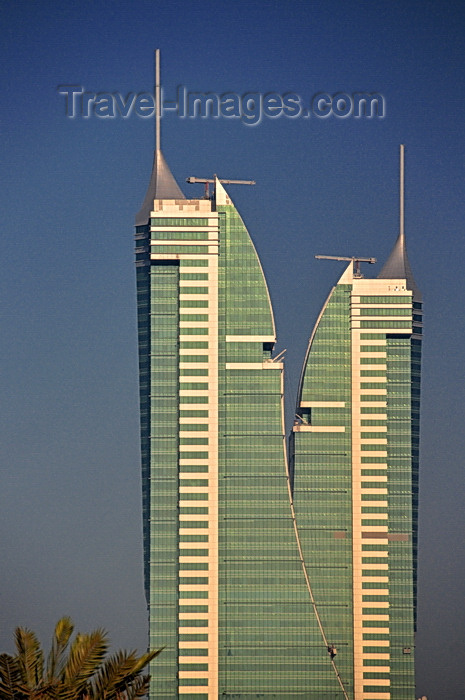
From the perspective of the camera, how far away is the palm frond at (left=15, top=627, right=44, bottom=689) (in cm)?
11781

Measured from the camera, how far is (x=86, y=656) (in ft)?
386

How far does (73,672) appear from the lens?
117 m

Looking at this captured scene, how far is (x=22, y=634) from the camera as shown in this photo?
389 feet

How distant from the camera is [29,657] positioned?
388 feet

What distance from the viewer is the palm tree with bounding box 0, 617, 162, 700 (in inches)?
4528

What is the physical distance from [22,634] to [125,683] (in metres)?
7.24

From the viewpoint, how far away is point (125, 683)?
118 meters

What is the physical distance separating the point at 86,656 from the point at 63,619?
3554 millimetres

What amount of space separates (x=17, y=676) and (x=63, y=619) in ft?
18.1

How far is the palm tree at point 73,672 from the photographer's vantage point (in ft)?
377

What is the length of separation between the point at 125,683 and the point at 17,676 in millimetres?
6920

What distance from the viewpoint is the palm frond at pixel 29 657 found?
11781 centimetres

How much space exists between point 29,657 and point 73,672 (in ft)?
10.2

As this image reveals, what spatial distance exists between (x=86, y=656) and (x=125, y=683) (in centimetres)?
304
